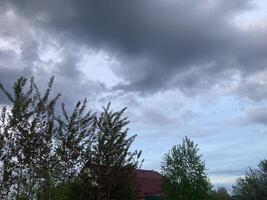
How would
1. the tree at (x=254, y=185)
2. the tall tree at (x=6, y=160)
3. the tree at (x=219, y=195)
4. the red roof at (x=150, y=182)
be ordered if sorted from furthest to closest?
the red roof at (x=150, y=182) → the tree at (x=219, y=195) → the tree at (x=254, y=185) → the tall tree at (x=6, y=160)

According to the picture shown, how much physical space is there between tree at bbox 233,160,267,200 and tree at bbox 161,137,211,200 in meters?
4.22

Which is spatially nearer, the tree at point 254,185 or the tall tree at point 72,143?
the tall tree at point 72,143

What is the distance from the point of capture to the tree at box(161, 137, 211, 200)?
4509 cm

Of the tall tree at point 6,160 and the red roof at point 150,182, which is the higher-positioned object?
the red roof at point 150,182

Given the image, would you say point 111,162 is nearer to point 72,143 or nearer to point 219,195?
point 72,143

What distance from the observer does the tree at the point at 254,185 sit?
4003 cm

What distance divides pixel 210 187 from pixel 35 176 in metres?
28.8

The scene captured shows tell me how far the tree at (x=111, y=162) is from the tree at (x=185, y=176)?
64.8 feet

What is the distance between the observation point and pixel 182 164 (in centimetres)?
4781

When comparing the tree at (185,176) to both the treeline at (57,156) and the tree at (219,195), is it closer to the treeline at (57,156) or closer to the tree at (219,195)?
the tree at (219,195)

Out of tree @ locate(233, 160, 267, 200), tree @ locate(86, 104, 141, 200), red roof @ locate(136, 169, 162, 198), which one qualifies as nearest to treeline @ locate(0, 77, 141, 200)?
tree @ locate(86, 104, 141, 200)

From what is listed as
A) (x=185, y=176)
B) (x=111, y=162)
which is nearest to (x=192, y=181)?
(x=185, y=176)

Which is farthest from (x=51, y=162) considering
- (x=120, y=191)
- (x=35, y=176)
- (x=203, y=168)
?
(x=203, y=168)

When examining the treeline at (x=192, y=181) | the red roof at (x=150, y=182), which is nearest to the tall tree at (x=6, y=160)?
the treeline at (x=192, y=181)
